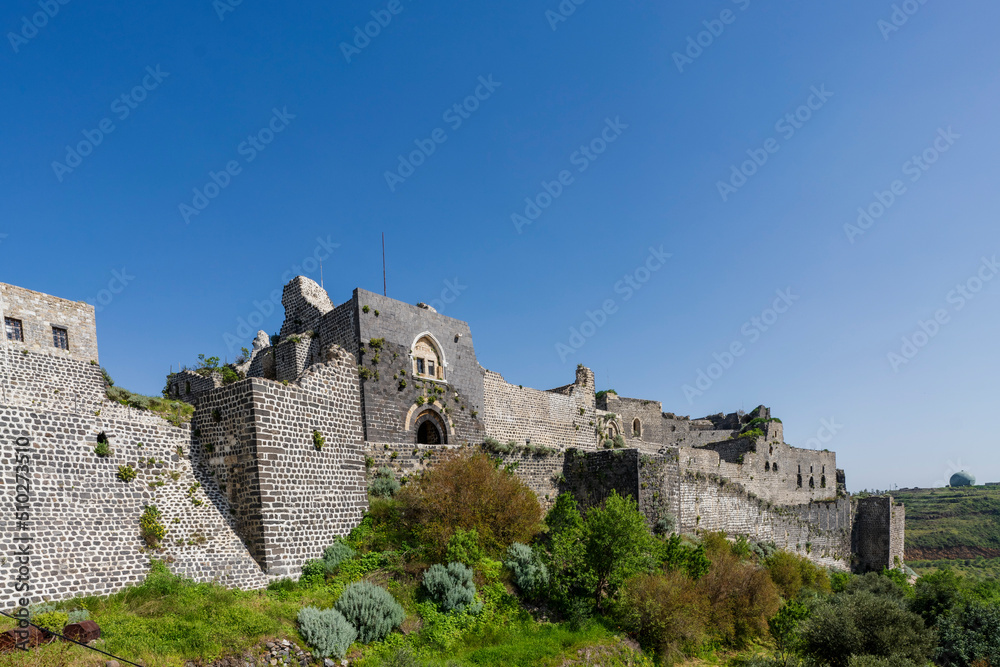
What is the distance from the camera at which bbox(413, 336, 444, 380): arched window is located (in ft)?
65.0

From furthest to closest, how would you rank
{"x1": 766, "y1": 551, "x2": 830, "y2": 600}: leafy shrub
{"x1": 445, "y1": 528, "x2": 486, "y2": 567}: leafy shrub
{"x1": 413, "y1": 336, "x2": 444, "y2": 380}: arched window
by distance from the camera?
{"x1": 766, "y1": 551, "x2": 830, "y2": 600}: leafy shrub, {"x1": 413, "y1": 336, "x2": 444, "y2": 380}: arched window, {"x1": 445, "y1": 528, "x2": 486, "y2": 567}: leafy shrub

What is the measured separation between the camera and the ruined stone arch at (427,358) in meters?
19.6

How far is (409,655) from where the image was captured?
10492 mm

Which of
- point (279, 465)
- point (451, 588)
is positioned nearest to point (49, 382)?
point (279, 465)

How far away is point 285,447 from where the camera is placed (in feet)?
43.9

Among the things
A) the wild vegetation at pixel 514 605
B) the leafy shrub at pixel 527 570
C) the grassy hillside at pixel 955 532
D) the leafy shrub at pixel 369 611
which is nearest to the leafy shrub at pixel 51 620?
the wild vegetation at pixel 514 605

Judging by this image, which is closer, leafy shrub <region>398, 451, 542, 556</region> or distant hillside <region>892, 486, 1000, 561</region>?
leafy shrub <region>398, 451, 542, 556</region>

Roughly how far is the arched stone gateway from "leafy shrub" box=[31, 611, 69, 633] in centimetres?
1204

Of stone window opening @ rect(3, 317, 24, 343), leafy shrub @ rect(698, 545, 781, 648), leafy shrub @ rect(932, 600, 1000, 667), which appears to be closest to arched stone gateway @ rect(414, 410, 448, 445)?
leafy shrub @ rect(698, 545, 781, 648)

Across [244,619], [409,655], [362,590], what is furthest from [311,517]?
[409,655]

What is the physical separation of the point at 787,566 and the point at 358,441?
19.2m

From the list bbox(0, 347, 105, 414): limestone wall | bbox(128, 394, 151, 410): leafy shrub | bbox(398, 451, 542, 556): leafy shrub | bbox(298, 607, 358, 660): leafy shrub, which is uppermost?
bbox(0, 347, 105, 414): limestone wall

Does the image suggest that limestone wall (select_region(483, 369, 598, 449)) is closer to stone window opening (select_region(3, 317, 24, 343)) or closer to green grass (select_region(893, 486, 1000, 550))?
stone window opening (select_region(3, 317, 24, 343))

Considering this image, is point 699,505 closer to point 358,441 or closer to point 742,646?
point 742,646
